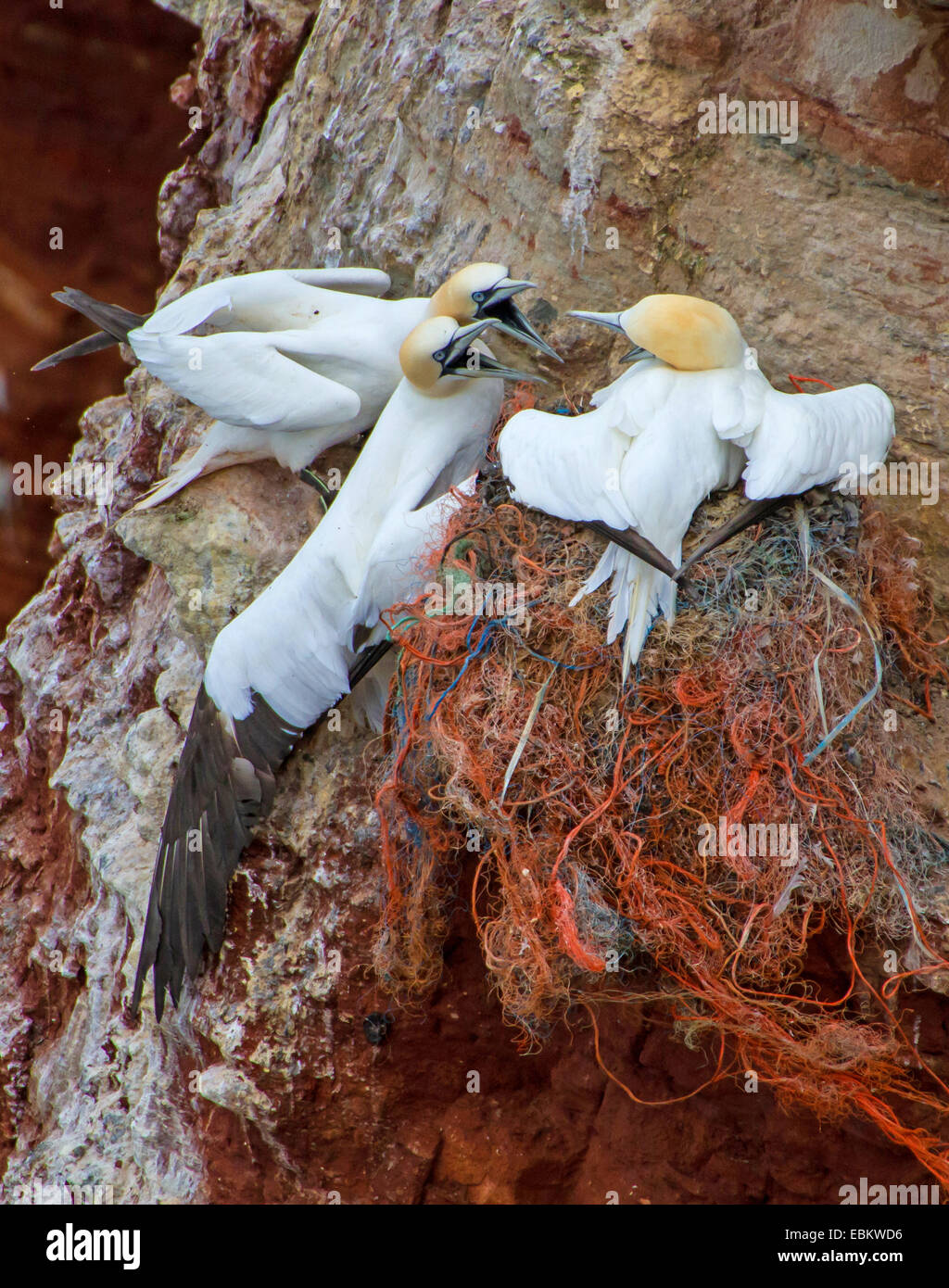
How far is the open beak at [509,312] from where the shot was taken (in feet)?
6.25

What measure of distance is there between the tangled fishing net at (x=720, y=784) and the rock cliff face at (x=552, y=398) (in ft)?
0.48

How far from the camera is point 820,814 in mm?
1673

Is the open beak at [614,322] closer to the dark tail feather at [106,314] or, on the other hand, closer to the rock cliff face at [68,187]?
the dark tail feather at [106,314]

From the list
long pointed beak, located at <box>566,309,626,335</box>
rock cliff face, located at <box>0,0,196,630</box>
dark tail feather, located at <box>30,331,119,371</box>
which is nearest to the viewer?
long pointed beak, located at <box>566,309,626,335</box>

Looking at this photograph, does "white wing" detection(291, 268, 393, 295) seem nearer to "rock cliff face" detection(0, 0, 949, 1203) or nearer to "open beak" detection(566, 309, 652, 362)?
"rock cliff face" detection(0, 0, 949, 1203)

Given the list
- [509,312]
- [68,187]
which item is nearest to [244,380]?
[509,312]

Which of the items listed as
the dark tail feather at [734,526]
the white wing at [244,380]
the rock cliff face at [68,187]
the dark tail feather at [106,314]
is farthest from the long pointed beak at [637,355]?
the rock cliff face at [68,187]

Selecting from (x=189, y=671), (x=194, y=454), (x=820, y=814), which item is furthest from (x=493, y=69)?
(x=820, y=814)

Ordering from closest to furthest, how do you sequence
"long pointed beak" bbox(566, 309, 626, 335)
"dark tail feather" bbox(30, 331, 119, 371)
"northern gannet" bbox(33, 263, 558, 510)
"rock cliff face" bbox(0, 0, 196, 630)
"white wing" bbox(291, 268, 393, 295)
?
"long pointed beak" bbox(566, 309, 626, 335) < "northern gannet" bbox(33, 263, 558, 510) < "white wing" bbox(291, 268, 393, 295) < "dark tail feather" bbox(30, 331, 119, 371) < "rock cliff face" bbox(0, 0, 196, 630)

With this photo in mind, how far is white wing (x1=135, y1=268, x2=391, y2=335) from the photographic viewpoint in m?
2.02

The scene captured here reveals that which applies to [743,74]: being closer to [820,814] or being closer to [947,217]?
[947,217]

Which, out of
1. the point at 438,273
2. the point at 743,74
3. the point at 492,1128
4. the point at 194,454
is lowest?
the point at 492,1128

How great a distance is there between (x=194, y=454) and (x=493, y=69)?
1.00 m

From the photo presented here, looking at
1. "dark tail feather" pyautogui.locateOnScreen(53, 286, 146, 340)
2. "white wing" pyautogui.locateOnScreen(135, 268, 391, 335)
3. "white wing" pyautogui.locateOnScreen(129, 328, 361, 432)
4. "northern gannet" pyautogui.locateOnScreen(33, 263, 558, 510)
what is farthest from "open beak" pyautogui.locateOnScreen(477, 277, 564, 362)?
"dark tail feather" pyautogui.locateOnScreen(53, 286, 146, 340)
